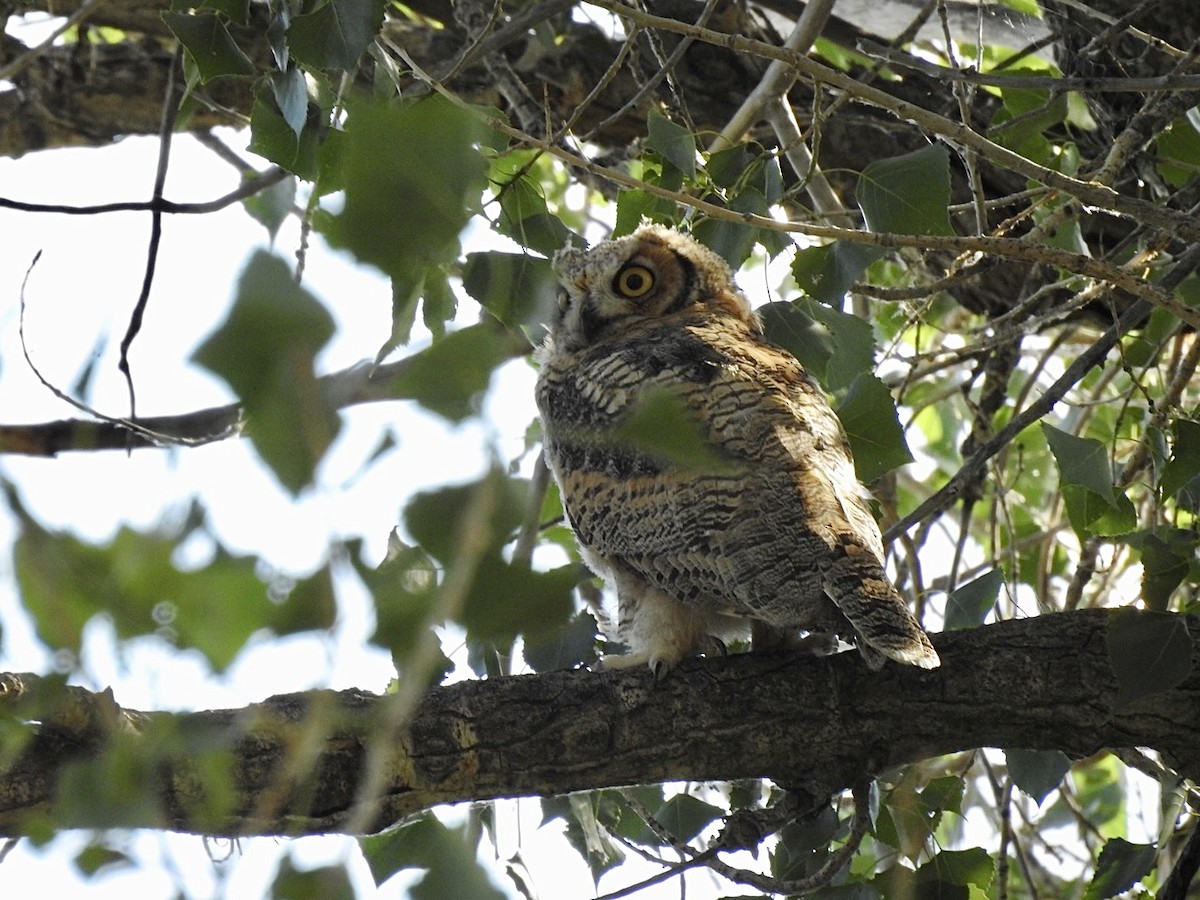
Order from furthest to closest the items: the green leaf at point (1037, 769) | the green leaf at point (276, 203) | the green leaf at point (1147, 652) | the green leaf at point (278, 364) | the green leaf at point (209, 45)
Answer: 1. the green leaf at point (276, 203)
2. the green leaf at point (1037, 769)
3. the green leaf at point (209, 45)
4. the green leaf at point (1147, 652)
5. the green leaf at point (278, 364)

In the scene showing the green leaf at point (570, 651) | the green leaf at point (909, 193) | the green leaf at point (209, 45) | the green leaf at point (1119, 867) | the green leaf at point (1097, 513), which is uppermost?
the green leaf at point (209, 45)

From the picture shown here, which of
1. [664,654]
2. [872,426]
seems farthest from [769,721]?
[872,426]

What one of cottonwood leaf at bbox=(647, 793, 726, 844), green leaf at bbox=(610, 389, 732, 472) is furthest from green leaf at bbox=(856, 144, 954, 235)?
green leaf at bbox=(610, 389, 732, 472)

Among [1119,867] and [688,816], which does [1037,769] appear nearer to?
[1119,867]

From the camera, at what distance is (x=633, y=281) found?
127 inches

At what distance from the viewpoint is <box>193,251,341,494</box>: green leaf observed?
555mm

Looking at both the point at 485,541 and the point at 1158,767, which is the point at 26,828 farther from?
the point at 1158,767

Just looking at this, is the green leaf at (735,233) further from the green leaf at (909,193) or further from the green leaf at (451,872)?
the green leaf at (451,872)

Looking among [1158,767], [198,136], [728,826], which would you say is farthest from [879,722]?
[198,136]

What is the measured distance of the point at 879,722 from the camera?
2084 mm

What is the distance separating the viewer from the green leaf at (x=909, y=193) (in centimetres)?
221

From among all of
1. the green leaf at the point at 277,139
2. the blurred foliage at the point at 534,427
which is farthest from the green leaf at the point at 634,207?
the green leaf at the point at 277,139

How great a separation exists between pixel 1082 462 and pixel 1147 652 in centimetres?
45

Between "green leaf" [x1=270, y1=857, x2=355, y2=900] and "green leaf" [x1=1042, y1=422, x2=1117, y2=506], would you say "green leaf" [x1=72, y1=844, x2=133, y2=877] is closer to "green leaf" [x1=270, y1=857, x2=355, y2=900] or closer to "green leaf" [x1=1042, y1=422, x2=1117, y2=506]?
"green leaf" [x1=270, y1=857, x2=355, y2=900]
